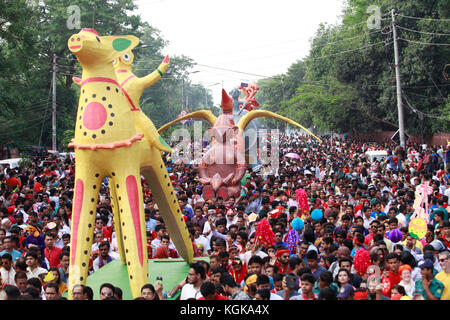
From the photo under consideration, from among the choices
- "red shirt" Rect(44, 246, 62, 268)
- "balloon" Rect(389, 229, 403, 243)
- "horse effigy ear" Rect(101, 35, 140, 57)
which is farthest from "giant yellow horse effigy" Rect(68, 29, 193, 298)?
"balloon" Rect(389, 229, 403, 243)

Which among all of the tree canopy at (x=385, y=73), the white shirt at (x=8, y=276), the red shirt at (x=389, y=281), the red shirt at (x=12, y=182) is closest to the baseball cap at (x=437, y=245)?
the red shirt at (x=389, y=281)

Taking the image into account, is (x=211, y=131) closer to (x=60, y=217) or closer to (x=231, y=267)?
(x=60, y=217)

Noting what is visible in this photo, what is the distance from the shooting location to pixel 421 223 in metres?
6.55

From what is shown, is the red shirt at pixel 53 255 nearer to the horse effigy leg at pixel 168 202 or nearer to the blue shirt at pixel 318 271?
the horse effigy leg at pixel 168 202

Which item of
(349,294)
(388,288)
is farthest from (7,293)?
(388,288)

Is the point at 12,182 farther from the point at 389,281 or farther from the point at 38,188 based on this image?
the point at 389,281

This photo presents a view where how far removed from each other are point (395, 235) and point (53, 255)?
457 cm

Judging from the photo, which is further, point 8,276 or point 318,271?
point 8,276

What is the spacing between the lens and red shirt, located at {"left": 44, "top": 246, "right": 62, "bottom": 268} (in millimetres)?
6945

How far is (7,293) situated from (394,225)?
16.6ft

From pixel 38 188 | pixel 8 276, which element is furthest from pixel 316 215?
pixel 38 188

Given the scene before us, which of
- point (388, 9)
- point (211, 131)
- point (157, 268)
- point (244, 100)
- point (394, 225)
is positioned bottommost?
point (157, 268)

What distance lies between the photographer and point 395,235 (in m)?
6.84

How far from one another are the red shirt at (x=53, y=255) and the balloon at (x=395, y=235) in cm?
444
